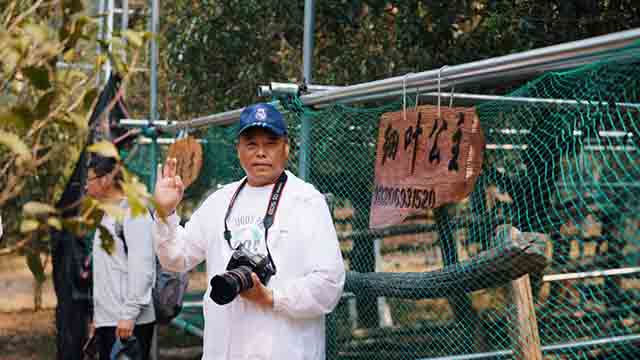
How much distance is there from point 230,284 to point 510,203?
2.01 meters

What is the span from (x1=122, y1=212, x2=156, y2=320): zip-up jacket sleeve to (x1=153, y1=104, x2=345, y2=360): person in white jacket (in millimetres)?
1492

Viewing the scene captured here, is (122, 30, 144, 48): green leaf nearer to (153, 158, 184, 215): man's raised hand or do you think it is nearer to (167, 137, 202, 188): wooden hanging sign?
(153, 158, 184, 215): man's raised hand

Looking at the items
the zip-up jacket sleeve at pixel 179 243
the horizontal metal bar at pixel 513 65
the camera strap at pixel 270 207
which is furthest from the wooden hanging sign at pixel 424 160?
the zip-up jacket sleeve at pixel 179 243

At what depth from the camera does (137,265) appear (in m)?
4.89

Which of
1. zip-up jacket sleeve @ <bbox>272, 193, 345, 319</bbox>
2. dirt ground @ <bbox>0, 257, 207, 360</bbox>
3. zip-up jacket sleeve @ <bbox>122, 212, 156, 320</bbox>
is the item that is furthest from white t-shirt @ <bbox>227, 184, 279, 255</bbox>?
dirt ground @ <bbox>0, 257, 207, 360</bbox>

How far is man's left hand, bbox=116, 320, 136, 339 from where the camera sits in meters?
4.83

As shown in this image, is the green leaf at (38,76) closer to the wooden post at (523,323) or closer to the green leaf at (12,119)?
the green leaf at (12,119)

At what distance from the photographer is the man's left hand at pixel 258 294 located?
3059 millimetres

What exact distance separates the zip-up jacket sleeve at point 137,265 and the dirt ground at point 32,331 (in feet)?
10.3

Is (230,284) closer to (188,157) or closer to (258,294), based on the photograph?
(258,294)

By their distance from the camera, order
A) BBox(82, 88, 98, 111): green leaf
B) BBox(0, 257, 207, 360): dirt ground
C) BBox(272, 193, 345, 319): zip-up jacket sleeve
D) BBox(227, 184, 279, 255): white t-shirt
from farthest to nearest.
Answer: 1. BBox(0, 257, 207, 360): dirt ground
2. BBox(227, 184, 279, 255): white t-shirt
3. BBox(272, 193, 345, 319): zip-up jacket sleeve
4. BBox(82, 88, 98, 111): green leaf

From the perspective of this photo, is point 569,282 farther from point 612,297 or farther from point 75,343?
point 75,343

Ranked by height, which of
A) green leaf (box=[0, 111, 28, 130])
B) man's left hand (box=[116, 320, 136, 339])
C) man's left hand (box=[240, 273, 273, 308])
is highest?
green leaf (box=[0, 111, 28, 130])

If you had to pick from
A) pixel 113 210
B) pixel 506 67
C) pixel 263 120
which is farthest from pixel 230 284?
pixel 113 210
